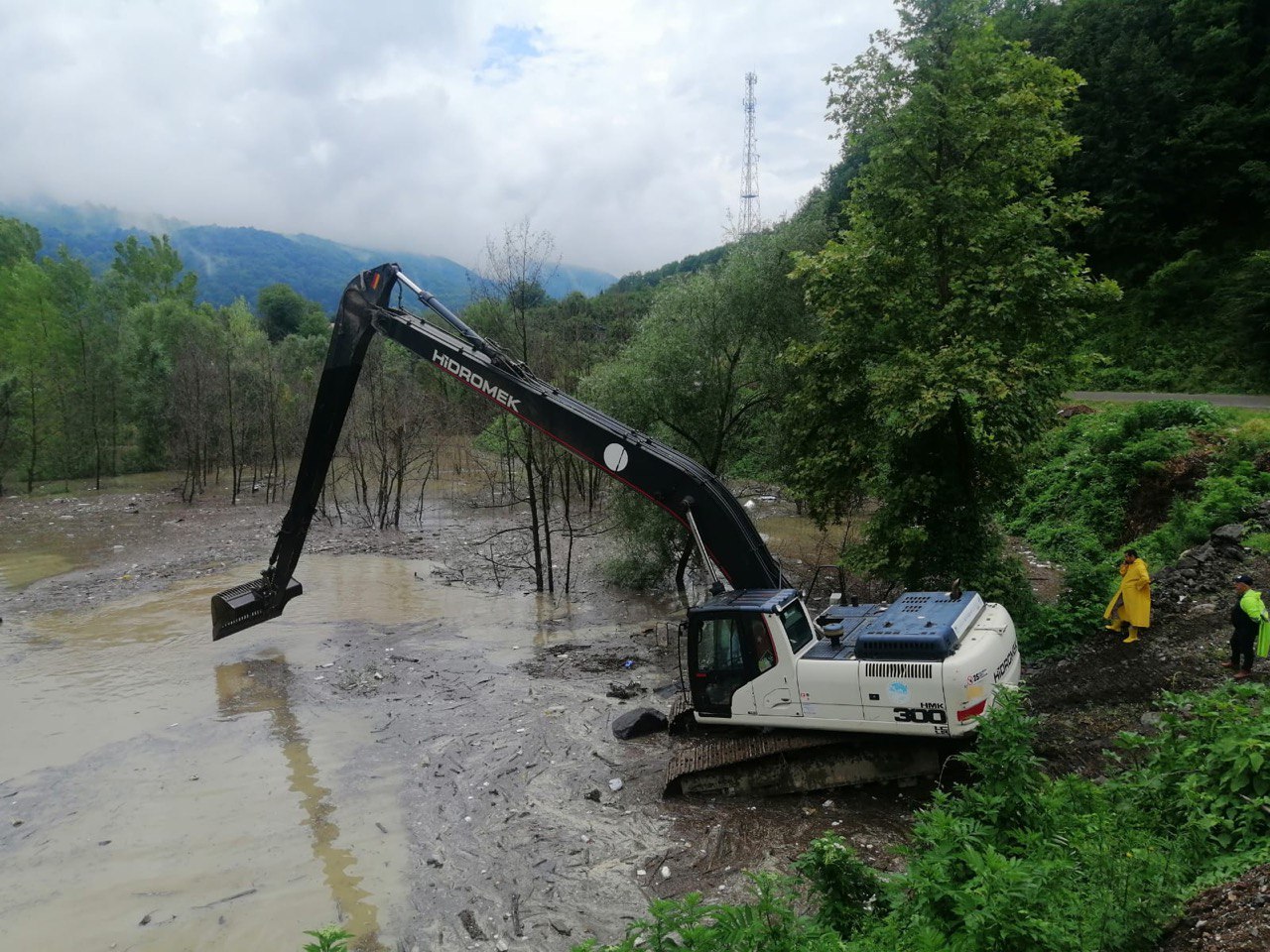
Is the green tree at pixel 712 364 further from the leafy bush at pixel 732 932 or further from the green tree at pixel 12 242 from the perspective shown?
the green tree at pixel 12 242

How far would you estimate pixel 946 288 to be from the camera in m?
11.4

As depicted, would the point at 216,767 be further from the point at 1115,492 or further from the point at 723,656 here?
the point at 1115,492

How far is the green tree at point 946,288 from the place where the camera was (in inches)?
412

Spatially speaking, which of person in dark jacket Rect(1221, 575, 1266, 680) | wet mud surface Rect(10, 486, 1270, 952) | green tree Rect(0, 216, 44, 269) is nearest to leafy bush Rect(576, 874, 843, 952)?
wet mud surface Rect(10, 486, 1270, 952)

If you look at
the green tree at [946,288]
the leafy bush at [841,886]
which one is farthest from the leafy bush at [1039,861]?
the green tree at [946,288]

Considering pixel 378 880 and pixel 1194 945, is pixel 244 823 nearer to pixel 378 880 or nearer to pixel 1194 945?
pixel 378 880

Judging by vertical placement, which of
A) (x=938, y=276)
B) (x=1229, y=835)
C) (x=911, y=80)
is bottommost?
(x=1229, y=835)

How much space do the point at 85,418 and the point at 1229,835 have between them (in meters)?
43.5

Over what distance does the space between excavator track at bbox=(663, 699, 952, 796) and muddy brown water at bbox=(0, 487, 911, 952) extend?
8.3 inches

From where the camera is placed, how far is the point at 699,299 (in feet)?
56.0

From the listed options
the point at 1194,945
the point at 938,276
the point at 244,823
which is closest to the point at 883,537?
the point at 938,276

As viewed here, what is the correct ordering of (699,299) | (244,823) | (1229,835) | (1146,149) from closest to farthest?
1. (1229,835)
2. (244,823)
3. (699,299)
4. (1146,149)

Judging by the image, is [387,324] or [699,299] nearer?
[387,324]

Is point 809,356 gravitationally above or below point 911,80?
below
